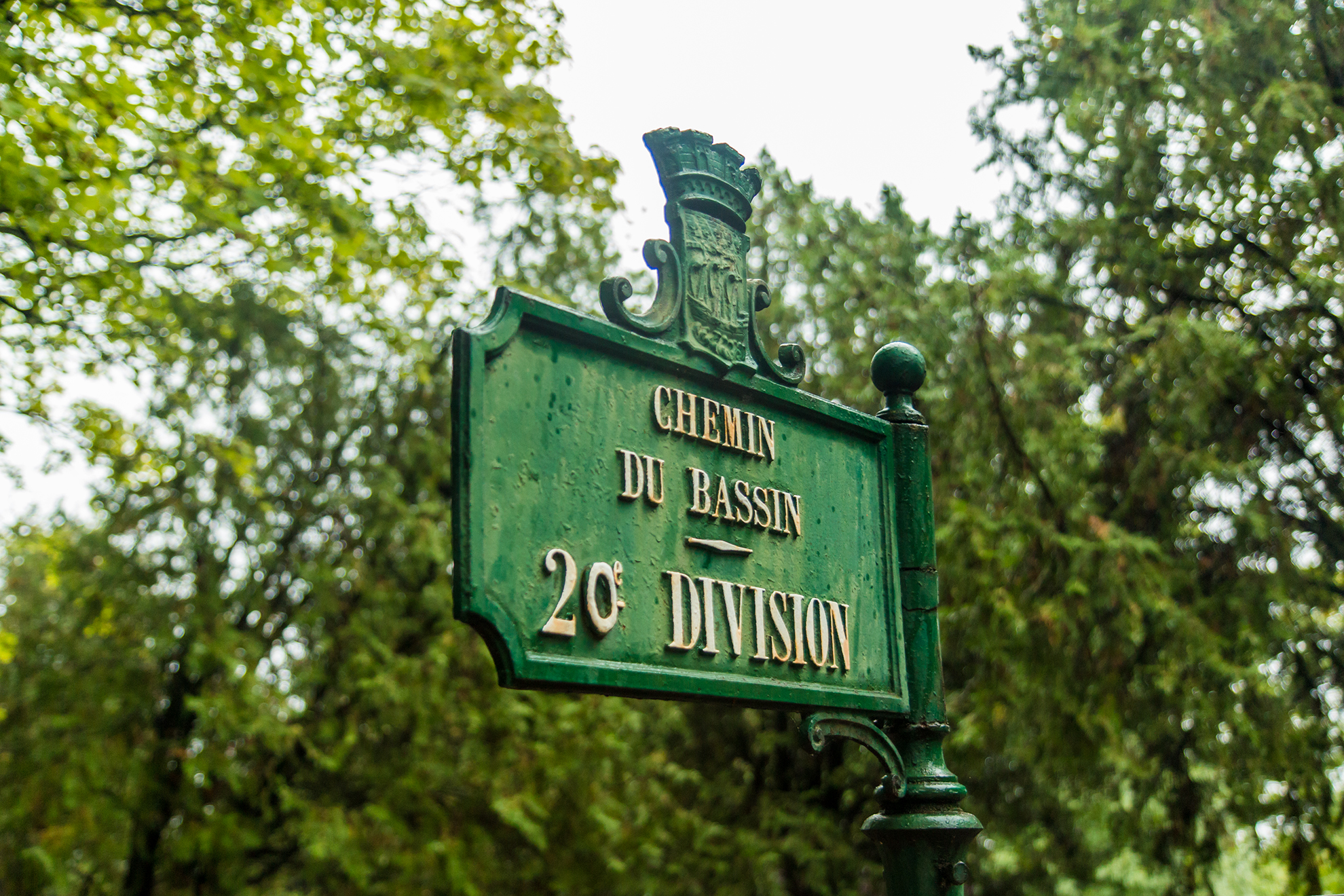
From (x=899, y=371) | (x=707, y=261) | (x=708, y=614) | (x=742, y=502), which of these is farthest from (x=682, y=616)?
(x=899, y=371)

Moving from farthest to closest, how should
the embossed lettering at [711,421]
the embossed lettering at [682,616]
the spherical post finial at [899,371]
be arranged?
the spherical post finial at [899,371]
the embossed lettering at [711,421]
the embossed lettering at [682,616]

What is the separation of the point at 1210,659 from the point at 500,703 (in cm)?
578

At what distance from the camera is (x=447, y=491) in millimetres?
11539

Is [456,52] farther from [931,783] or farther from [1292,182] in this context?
[931,783]

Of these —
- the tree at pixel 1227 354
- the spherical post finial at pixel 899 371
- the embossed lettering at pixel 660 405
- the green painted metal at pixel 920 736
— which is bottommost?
the green painted metal at pixel 920 736

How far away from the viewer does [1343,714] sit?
28.0 feet

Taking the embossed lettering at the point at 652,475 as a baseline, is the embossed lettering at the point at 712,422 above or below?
above

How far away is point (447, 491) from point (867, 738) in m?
9.60

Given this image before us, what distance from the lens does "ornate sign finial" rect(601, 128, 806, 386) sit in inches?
86.4

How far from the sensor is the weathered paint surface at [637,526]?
5.65 feet

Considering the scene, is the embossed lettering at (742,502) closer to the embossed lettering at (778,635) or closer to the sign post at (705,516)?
the sign post at (705,516)

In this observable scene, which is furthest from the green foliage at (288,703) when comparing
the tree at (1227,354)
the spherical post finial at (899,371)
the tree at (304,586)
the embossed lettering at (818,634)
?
the embossed lettering at (818,634)

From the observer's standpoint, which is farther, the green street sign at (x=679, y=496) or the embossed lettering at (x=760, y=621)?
the embossed lettering at (x=760, y=621)

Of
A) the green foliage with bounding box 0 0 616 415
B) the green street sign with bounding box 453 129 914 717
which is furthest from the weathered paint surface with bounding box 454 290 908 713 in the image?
the green foliage with bounding box 0 0 616 415
